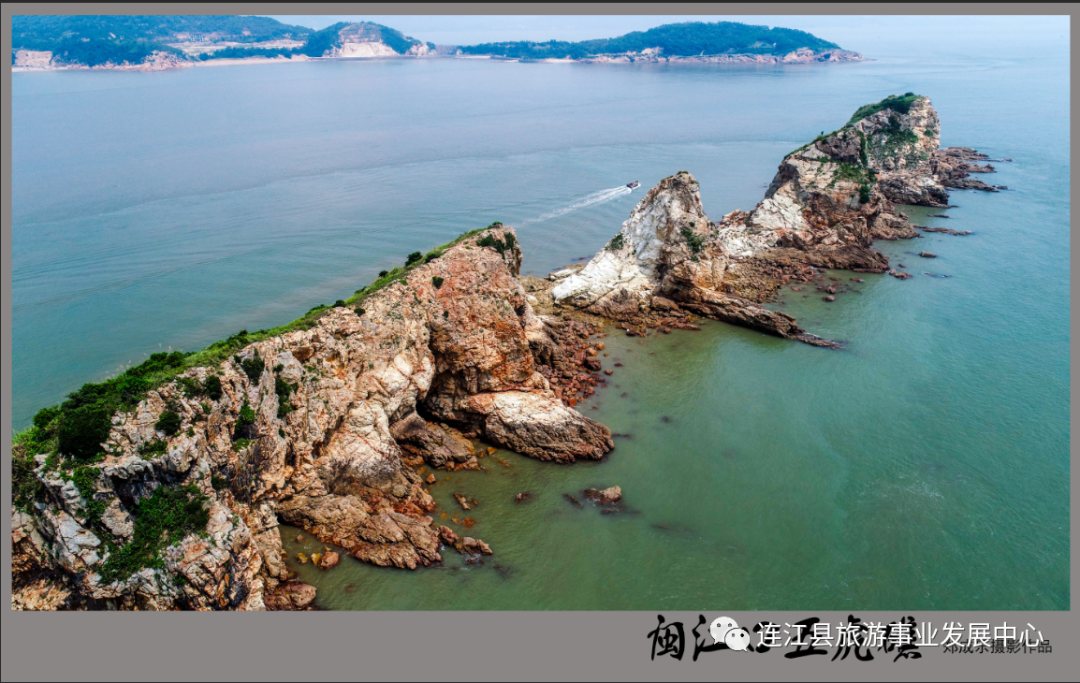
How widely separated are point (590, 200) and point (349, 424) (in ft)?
161

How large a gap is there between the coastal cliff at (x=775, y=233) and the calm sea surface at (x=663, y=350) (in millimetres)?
3095

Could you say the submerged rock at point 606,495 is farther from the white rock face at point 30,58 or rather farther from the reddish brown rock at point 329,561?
the white rock face at point 30,58

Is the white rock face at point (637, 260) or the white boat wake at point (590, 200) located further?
the white boat wake at point (590, 200)

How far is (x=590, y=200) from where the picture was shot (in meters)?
66.4

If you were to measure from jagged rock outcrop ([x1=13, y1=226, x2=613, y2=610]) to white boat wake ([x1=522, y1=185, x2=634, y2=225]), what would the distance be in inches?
1133

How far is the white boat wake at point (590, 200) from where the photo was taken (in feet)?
201

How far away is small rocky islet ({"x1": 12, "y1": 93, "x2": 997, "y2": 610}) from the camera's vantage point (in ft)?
54.1

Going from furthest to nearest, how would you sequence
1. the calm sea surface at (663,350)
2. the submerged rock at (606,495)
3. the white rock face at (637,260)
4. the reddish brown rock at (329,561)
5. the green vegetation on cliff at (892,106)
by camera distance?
the green vegetation on cliff at (892,106)
the white rock face at (637,260)
the submerged rock at (606,495)
the calm sea surface at (663,350)
the reddish brown rock at (329,561)

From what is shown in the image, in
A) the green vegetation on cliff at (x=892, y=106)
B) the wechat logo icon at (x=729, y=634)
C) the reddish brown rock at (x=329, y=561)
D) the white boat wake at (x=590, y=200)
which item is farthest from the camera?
the green vegetation on cliff at (x=892, y=106)

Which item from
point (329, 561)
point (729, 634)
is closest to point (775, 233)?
point (729, 634)

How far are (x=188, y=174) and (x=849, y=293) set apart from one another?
77.6 meters

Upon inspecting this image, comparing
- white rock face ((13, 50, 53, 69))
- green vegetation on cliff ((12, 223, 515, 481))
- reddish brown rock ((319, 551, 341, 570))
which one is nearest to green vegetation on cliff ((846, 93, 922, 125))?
reddish brown rock ((319, 551, 341, 570))

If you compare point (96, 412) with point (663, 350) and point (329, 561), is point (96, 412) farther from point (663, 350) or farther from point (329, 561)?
point (663, 350)

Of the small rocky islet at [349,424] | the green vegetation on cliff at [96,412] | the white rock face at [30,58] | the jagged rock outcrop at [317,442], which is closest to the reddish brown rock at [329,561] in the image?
the small rocky islet at [349,424]
